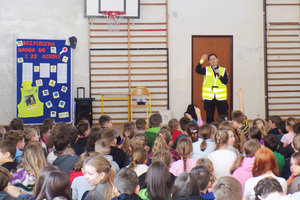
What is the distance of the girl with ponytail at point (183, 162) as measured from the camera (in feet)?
12.2

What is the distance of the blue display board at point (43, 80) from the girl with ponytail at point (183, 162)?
21.1 feet

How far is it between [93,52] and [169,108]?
2.29m

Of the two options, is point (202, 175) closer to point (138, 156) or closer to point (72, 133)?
point (138, 156)

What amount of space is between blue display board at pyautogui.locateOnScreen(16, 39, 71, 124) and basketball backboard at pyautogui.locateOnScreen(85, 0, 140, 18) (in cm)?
96

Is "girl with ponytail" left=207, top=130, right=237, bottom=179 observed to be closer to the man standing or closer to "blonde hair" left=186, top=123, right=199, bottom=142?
"blonde hair" left=186, top=123, right=199, bottom=142

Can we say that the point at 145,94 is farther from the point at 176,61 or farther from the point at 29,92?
the point at 29,92

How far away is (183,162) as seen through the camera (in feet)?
12.3

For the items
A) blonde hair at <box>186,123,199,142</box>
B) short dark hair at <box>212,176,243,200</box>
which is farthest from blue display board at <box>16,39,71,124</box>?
short dark hair at <box>212,176,243,200</box>

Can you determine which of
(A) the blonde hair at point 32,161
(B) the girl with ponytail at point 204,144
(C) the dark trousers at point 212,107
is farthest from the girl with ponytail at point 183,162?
(C) the dark trousers at point 212,107

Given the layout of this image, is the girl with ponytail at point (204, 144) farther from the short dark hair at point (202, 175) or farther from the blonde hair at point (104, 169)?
the blonde hair at point (104, 169)

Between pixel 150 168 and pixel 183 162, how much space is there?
1057 millimetres

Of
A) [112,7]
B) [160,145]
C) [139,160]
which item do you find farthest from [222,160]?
[112,7]

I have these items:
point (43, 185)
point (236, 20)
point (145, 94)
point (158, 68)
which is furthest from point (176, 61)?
point (43, 185)

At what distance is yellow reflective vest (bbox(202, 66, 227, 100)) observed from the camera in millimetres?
8320
